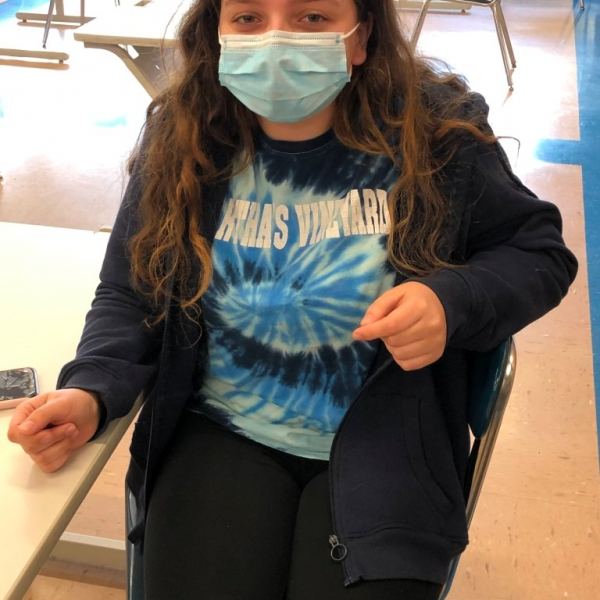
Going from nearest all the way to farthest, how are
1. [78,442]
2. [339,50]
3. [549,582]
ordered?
[78,442], [339,50], [549,582]

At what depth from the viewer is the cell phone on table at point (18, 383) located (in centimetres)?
88

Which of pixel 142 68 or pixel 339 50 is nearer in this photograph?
pixel 339 50

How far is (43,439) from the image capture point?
782 millimetres

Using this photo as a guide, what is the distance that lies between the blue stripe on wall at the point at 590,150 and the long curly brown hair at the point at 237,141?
1.21 meters

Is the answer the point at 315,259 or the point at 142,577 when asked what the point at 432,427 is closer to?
the point at 315,259

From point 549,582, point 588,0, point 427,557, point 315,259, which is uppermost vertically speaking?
point 315,259

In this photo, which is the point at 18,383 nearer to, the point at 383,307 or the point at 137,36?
the point at 383,307

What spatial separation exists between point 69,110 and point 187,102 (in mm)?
3163

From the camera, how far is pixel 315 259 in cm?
98

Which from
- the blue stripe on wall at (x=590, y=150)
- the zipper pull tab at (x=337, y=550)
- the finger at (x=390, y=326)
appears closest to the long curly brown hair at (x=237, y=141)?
the finger at (x=390, y=326)

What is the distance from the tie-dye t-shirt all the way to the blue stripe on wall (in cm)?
119

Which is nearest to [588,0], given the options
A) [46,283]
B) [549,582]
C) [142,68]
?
[142,68]

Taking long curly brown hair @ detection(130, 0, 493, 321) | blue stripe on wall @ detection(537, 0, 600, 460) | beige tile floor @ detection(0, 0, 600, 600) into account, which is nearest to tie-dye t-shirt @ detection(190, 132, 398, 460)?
long curly brown hair @ detection(130, 0, 493, 321)

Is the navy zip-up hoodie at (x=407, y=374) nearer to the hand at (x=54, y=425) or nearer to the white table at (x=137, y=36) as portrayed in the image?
the hand at (x=54, y=425)
